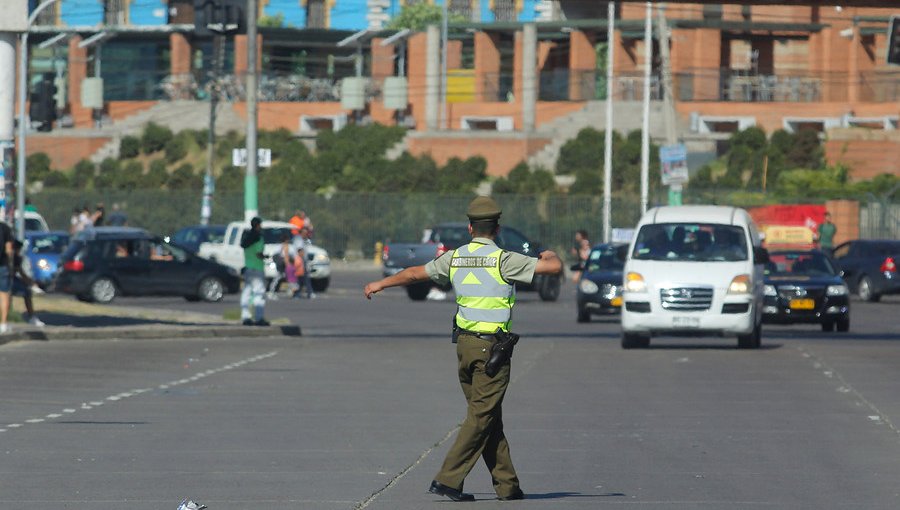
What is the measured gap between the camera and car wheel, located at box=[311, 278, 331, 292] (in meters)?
45.1

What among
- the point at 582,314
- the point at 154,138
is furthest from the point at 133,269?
the point at 154,138

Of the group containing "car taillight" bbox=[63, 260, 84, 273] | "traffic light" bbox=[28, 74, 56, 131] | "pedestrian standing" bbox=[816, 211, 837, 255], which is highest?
"traffic light" bbox=[28, 74, 56, 131]

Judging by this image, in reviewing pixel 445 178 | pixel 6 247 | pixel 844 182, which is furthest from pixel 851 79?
pixel 6 247

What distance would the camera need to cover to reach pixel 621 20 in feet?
238

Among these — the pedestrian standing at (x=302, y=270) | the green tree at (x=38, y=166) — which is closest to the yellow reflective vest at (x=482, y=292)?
the pedestrian standing at (x=302, y=270)

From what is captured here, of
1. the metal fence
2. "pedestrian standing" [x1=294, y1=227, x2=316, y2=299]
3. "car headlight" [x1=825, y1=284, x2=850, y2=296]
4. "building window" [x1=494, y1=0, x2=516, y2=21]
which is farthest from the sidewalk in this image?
"building window" [x1=494, y1=0, x2=516, y2=21]

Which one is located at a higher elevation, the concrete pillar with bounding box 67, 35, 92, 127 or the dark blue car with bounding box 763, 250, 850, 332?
the concrete pillar with bounding box 67, 35, 92, 127

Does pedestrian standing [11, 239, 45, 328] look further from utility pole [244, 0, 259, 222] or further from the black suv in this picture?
utility pole [244, 0, 259, 222]

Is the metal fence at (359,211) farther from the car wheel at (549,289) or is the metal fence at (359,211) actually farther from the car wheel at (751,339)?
the car wheel at (751,339)

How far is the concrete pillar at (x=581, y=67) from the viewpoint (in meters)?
74.8

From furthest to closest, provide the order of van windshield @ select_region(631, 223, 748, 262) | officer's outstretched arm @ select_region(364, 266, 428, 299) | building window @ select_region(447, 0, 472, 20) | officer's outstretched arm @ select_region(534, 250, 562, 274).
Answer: building window @ select_region(447, 0, 472, 20) → van windshield @ select_region(631, 223, 748, 262) → officer's outstretched arm @ select_region(364, 266, 428, 299) → officer's outstretched arm @ select_region(534, 250, 562, 274)

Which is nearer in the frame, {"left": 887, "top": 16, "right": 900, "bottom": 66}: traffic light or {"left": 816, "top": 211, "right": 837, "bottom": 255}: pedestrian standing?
{"left": 887, "top": 16, "right": 900, "bottom": 66}: traffic light

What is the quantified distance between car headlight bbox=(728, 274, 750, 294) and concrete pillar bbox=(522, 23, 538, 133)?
156ft

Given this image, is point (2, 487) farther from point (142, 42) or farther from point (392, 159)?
point (142, 42)
